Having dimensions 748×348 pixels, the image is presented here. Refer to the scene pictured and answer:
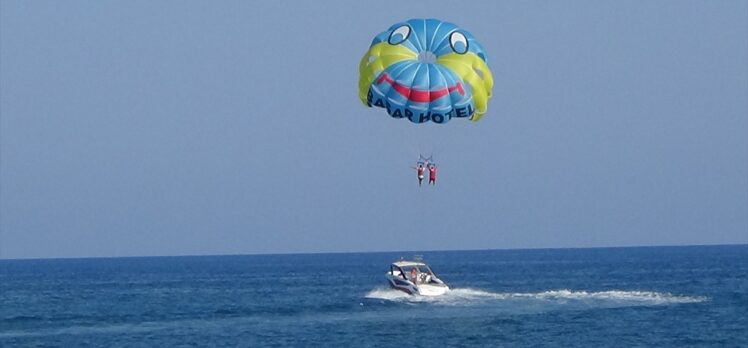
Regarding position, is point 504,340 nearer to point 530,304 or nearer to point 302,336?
point 302,336

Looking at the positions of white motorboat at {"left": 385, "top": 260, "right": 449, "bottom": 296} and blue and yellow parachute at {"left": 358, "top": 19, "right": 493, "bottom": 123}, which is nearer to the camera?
blue and yellow parachute at {"left": 358, "top": 19, "right": 493, "bottom": 123}

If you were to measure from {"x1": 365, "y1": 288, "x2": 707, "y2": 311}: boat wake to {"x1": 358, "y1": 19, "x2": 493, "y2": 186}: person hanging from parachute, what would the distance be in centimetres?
2749

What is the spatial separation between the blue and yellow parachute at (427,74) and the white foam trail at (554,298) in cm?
2839

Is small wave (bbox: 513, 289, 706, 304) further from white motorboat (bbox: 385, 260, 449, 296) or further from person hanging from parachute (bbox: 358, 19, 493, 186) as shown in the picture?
person hanging from parachute (bbox: 358, 19, 493, 186)

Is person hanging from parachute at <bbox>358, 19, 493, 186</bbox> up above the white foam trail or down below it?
above

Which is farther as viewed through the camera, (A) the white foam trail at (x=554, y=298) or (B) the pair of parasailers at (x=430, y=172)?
(A) the white foam trail at (x=554, y=298)

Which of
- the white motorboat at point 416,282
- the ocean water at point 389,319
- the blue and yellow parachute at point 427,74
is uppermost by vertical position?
the blue and yellow parachute at point 427,74

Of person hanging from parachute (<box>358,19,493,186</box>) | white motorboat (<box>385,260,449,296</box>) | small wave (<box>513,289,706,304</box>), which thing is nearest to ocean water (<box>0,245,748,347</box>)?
small wave (<box>513,289,706,304</box>)

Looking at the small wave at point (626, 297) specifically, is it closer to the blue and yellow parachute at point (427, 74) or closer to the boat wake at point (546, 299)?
the boat wake at point (546, 299)

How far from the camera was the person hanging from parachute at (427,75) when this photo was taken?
150 ft

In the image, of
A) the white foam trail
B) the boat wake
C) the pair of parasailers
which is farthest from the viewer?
the white foam trail

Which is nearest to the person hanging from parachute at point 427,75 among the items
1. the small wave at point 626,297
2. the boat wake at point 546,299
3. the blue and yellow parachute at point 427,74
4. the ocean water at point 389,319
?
the blue and yellow parachute at point 427,74

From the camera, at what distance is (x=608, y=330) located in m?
60.0

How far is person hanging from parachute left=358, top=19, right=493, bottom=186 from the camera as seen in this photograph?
150ft
